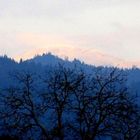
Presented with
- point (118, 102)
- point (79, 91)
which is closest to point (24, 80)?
point (79, 91)

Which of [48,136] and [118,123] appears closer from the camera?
[48,136]

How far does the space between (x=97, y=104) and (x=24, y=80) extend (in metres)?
5.36

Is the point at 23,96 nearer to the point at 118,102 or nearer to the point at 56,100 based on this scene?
the point at 56,100

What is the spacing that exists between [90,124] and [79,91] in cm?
248

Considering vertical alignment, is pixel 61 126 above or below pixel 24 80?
below

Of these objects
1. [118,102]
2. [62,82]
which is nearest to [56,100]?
[62,82]

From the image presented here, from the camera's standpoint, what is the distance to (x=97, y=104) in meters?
32.1

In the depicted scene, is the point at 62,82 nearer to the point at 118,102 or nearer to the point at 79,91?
the point at 79,91

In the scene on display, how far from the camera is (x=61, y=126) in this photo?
31797mm

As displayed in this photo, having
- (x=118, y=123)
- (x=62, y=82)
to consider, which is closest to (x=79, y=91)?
(x=62, y=82)

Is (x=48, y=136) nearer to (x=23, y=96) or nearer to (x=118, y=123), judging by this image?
(x=23, y=96)

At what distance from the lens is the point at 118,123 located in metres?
33.7

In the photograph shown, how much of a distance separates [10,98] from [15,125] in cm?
202

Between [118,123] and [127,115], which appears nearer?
[127,115]
